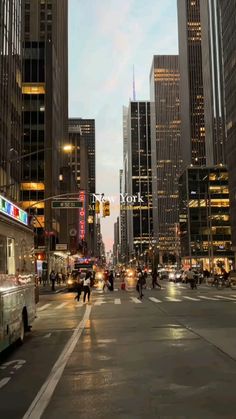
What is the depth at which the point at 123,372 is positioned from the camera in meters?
9.61

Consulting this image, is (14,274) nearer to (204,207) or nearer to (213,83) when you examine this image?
(204,207)

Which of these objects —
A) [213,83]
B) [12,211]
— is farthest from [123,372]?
[213,83]

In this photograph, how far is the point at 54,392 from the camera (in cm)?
812

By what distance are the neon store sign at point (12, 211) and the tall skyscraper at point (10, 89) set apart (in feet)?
154

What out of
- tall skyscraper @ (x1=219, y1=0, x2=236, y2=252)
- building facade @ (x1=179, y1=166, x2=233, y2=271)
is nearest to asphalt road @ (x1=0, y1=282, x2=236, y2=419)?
tall skyscraper @ (x1=219, y1=0, x2=236, y2=252)

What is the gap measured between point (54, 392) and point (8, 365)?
304cm

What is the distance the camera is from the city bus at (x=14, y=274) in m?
10.9

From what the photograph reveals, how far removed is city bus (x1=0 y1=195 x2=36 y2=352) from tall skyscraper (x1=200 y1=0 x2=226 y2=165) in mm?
138114

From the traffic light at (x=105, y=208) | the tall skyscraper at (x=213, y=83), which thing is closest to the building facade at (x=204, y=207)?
the tall skyscraper at (x=213, y=83)

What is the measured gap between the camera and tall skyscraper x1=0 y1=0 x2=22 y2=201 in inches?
2512

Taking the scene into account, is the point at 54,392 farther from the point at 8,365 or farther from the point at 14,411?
the point at 8,365

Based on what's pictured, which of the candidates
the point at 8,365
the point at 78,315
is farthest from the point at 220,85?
the point at 8,365

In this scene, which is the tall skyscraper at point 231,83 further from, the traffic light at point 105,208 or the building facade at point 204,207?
the traffic light at point 105,208

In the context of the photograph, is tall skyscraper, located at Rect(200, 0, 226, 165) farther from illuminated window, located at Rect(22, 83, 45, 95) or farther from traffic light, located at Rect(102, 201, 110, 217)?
traffic light, located at Rect(102, 201, 110, 217)
